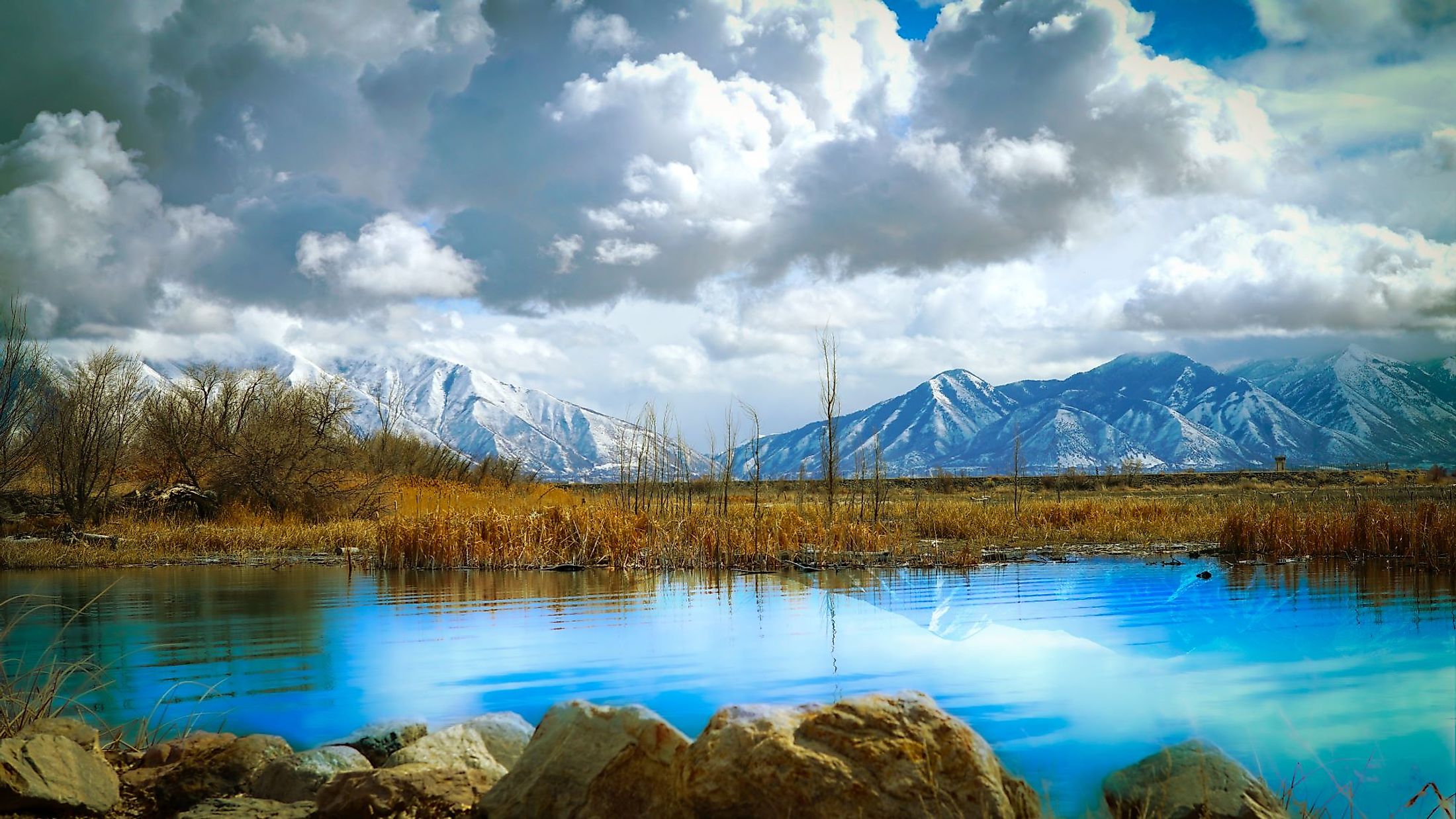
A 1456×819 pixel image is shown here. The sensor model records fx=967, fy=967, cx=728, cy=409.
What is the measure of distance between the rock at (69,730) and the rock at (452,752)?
1697 mm

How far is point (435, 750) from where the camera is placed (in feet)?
19.2

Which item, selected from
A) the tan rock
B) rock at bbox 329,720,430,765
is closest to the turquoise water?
rock at bbox 329,720,430,765

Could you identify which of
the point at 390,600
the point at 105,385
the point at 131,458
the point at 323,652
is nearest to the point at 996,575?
the point at 390,600

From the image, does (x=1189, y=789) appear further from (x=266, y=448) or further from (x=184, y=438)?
(x=184, y=438)

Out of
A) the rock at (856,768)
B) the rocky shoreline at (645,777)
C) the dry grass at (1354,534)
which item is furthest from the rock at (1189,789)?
the dry grass at (1354,534)

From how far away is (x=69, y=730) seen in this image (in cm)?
601

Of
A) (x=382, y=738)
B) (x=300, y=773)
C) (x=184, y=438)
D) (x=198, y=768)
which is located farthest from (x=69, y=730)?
(x=184, y=438)

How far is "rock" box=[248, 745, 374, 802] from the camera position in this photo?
554 centimetres

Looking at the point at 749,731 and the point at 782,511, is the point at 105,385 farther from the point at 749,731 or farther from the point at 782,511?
the point at 749,731

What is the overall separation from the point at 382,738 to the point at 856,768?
140 inches

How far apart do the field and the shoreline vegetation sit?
0.05 meters

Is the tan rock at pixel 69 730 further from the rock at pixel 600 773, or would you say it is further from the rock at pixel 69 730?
the rock at pixel 600 773

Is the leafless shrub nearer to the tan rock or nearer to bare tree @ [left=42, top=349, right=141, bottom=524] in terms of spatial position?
bare tree @ [left=42, top=349, right=141, bottom=524]

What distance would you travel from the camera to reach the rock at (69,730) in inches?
230
